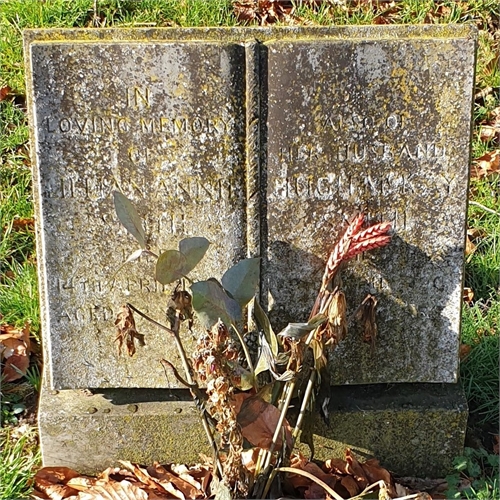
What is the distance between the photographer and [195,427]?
296 cm

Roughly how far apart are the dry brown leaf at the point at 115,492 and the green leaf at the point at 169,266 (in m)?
0.81

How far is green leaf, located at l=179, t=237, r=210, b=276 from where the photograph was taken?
242 centimetres

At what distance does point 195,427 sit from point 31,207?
66.9 inches

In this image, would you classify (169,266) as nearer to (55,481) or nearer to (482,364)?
(55,481)

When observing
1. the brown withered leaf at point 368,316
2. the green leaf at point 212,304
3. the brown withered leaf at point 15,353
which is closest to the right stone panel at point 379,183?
the brown withered leaf at point 368,316

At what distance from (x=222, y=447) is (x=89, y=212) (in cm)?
87

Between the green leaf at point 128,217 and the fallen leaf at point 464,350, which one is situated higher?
the green leaf at point 128,217

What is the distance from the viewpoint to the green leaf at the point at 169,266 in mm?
2354

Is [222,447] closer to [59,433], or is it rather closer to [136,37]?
[59,433]

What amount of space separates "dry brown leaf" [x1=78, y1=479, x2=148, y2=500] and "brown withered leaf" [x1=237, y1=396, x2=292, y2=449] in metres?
0.46

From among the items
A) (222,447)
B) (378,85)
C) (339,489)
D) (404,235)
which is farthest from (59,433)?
(378,85)

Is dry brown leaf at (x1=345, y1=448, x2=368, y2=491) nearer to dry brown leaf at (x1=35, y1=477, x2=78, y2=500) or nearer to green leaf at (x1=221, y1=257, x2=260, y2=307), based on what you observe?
green leaf at (x1=221, y1=257, x2=260, y2=307)

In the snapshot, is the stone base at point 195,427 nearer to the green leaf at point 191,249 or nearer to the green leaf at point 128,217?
the green leaf at point 191,249

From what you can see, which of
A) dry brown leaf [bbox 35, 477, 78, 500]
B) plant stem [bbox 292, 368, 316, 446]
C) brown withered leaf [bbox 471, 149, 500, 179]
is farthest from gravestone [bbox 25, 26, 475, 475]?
brown withered leaf [bbox 471, 149, 500, 179]
